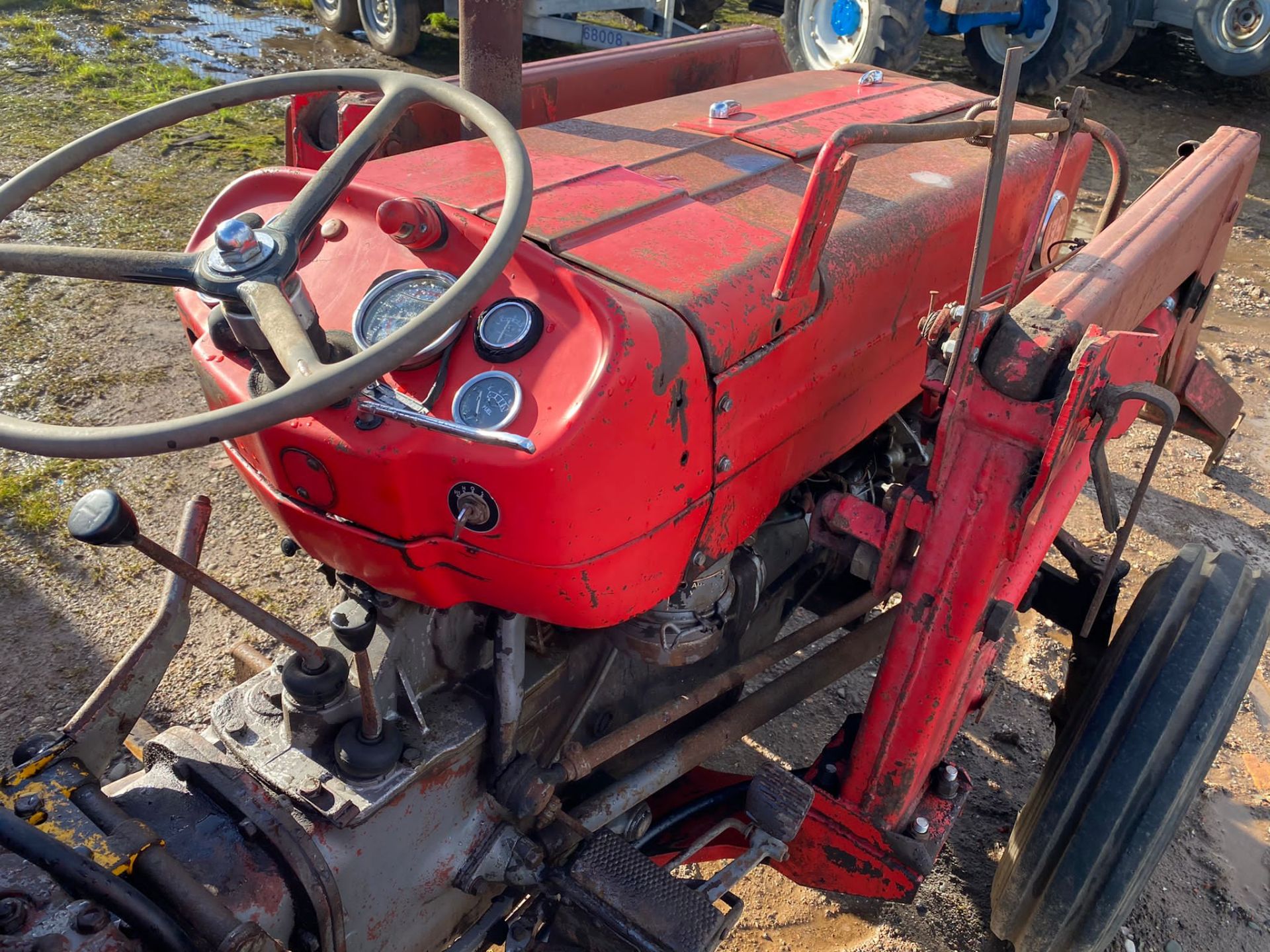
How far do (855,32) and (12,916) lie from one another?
666 centimetres

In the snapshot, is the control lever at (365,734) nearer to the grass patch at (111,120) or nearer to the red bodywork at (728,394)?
the red bodywork at (728,394)

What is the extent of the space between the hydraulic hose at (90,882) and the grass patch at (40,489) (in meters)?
2.27

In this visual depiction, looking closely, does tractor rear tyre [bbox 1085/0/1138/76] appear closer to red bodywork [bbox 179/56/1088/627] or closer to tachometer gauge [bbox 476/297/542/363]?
red bodywork [bbox 179/56/1088/627]

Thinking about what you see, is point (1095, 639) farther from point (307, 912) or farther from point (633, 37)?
point (633, 37)

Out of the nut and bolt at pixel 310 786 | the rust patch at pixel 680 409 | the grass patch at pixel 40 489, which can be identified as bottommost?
the grass patch at pixel 40 489

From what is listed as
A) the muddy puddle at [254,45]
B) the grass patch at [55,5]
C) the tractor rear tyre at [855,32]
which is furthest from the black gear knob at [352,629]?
the grass patch at [55,5]

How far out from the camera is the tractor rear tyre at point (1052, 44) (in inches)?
262

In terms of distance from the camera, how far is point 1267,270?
5383 mm

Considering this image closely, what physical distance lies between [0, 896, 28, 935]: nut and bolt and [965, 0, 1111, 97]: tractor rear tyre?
692 cm

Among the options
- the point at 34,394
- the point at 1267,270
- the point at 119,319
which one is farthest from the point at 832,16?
the point at 34,394

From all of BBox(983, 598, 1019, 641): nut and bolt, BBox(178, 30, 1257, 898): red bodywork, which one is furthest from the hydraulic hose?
BBox(983, 598, 1019, 641): nut and bolt

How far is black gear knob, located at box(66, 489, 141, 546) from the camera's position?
4.04 ft

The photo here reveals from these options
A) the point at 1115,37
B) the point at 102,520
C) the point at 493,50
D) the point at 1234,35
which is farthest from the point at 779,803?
the point at 1115,37

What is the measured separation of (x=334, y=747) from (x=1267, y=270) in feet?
18.5
